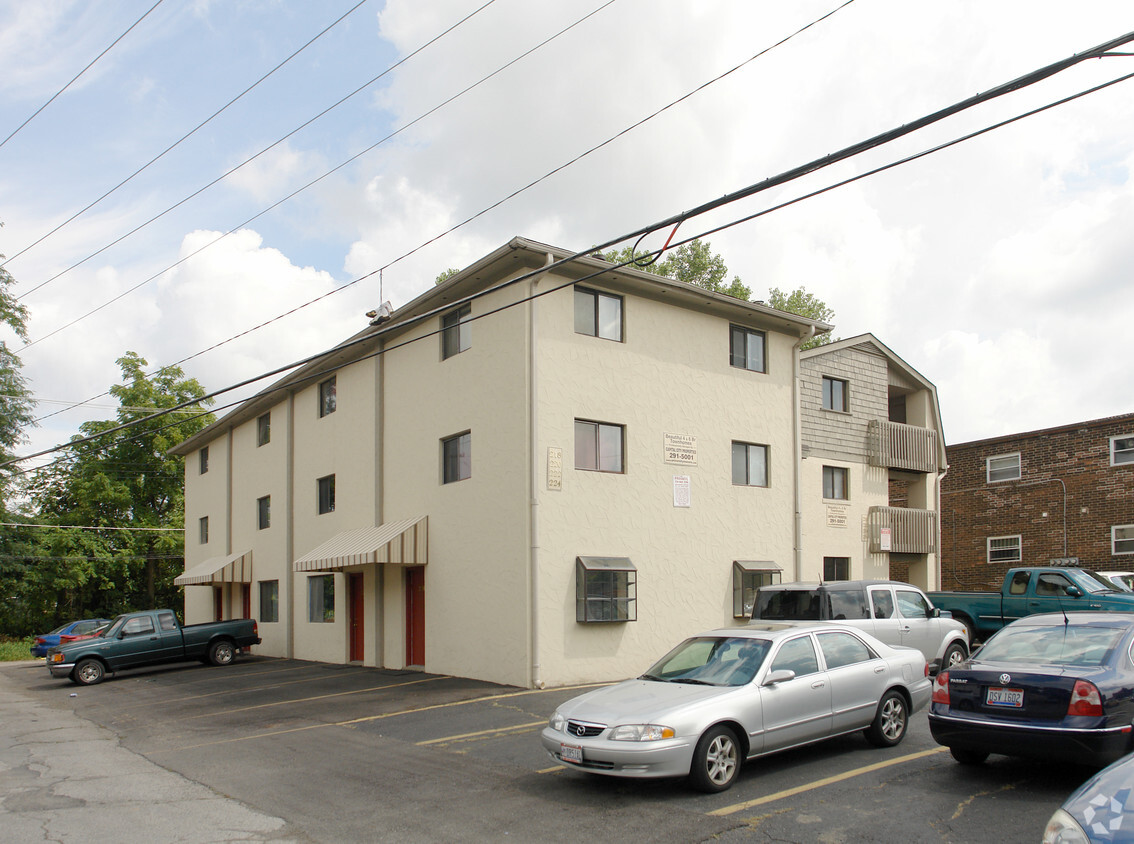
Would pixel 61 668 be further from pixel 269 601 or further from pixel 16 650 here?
pixel 16 650

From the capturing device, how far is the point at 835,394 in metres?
23.6

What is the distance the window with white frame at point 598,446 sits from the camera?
17.4m

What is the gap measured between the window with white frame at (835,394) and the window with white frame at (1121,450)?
29.1 feet

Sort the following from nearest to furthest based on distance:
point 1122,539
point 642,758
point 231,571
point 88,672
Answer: point 642,758
point 88,672
point 1122,539
point 231,571

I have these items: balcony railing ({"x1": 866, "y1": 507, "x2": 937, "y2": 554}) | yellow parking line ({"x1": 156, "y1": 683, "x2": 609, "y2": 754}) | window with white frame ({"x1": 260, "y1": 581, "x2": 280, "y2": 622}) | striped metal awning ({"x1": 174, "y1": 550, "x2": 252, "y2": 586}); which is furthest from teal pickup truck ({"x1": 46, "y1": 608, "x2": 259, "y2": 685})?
balcony railing ({"x1": 866, "y1": 507, "x2": 937, "y2": 554})

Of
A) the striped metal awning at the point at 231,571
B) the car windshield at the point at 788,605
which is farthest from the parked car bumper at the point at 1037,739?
the striped metal awning at the point at 231,571

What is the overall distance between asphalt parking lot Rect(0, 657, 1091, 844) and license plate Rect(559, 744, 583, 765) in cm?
33

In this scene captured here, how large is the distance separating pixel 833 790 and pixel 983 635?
521 inches

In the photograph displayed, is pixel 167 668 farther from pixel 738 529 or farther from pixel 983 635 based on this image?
pixel 983 635

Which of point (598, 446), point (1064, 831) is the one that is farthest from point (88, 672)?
point (1064, 831)

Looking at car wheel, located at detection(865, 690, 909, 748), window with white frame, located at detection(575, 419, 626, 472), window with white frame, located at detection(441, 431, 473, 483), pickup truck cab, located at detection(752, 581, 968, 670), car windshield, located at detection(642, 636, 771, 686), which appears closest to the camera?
car windshield, located at detection(642, 636, 771, 686)

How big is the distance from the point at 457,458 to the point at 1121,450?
19482 mm

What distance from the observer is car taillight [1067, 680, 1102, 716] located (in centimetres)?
735

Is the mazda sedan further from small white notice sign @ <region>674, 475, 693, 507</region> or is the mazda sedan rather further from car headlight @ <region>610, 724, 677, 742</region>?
small white notice sign @ <region>674, 475, 693, 507</region>
